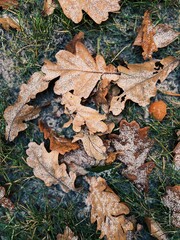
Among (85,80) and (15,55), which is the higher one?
(15,55)

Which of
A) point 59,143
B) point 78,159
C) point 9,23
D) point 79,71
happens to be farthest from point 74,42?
point 78,159

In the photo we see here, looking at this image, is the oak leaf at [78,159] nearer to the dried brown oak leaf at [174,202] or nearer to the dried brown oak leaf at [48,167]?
the dried brown oak leaf at [48,167]

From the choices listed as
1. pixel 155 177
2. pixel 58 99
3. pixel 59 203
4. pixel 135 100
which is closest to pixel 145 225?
pixel 155 177

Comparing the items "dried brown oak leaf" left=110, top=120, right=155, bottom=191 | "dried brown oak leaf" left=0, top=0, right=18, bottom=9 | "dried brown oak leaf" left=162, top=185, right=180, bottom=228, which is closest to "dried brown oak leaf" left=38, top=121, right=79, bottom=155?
"dried brown oak leaf" left=110, top=120, right=155, bottom=191

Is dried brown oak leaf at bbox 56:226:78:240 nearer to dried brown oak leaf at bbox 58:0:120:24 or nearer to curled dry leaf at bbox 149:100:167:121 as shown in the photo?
curled dry leaf at bbox 149:100:167:121

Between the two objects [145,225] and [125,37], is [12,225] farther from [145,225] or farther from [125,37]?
[125,37]
